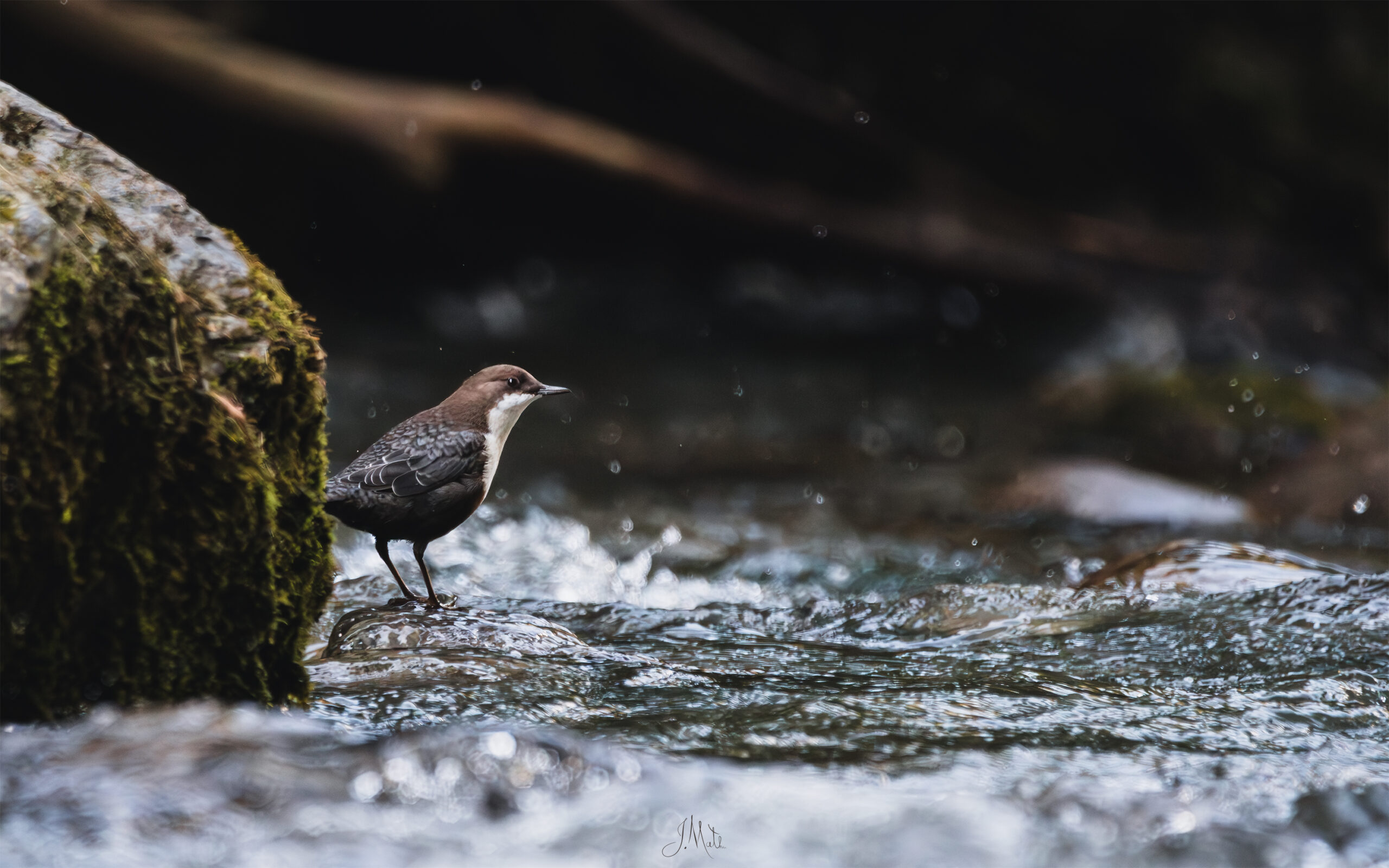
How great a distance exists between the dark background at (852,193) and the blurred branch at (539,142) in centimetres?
20

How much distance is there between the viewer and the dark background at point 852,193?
11164 mm

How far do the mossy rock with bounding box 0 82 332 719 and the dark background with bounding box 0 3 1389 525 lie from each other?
7562 millimetres

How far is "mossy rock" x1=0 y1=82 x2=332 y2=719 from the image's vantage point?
235 centimetres

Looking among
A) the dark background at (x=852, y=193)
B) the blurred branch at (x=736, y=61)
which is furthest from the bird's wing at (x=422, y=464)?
the blurred branch at (x=736, y=61)

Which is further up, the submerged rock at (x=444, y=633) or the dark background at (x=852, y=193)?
the dark background at (x=852, y=193)

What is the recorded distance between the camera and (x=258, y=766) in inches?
99.5

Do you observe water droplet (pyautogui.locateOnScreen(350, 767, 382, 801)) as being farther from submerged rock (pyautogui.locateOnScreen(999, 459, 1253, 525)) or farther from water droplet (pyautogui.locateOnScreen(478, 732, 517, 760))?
submerged rock (pyautogui.locateOnScreen(999, 459, 1253, 525))

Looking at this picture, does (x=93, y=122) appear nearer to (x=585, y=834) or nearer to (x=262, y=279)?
(x=262, y=279)

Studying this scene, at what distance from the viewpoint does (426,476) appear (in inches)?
156

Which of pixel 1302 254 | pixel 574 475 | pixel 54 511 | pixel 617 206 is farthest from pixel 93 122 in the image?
pixel 1302 254

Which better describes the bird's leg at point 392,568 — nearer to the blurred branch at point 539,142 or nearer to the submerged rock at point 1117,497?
the submerged rock at point 1117,497

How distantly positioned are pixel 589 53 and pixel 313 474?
9.84m

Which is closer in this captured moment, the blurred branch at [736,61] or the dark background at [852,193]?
the blurred branch at [736,61]
